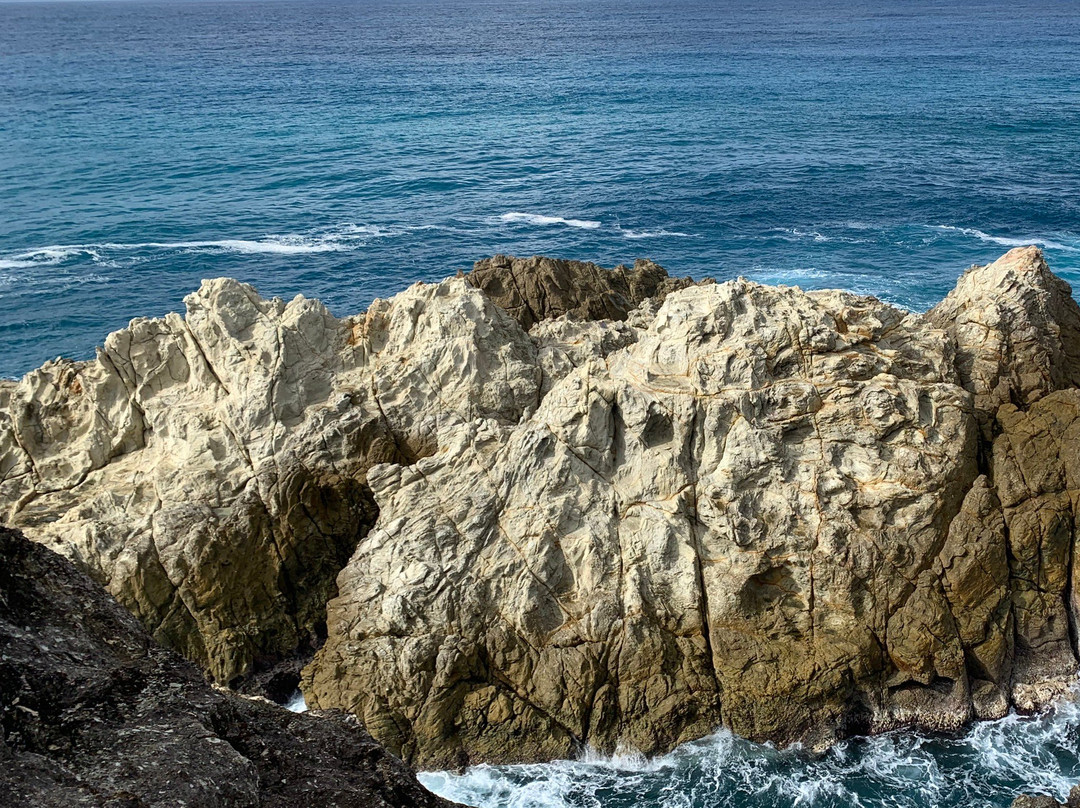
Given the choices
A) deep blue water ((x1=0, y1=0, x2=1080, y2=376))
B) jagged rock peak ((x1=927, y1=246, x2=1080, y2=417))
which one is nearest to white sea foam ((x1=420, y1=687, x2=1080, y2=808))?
jagged rock peak ((x1=927, y1=246, x2=1080, y2=417))

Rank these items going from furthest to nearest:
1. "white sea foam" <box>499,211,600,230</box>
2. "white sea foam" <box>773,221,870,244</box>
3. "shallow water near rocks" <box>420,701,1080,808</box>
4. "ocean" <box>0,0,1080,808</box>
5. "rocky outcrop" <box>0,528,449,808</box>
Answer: "white sea foam" <box>499,211,600,230</box>, "white sea foam" <box>773,221,870,244</box>, "ocean" <box>0,0,1080,808</box>, "shallow water near rocks" <box>420,701,1080,808</box>, "rocky outcrop" <box>0,528,449,808</box>

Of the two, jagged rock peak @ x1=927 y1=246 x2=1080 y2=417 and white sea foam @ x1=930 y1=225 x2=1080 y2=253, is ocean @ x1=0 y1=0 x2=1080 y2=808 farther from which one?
jagged rock peak @ x1=927 y1=246 x2=1080 y2=417

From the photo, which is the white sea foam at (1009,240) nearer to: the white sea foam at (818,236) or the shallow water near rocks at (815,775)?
the white sea foam at (818,236)

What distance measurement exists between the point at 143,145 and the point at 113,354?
7101 centimetres

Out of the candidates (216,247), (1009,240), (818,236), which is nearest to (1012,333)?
(818,236)

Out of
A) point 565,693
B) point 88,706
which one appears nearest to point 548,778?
point 565,693

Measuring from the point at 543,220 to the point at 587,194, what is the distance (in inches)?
274

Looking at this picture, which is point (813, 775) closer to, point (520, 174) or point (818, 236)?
point (818, 236)

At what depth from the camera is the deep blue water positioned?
184ft

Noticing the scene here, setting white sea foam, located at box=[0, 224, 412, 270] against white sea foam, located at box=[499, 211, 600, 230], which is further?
white sea foam, located at box=[499, 211, 600, 230]

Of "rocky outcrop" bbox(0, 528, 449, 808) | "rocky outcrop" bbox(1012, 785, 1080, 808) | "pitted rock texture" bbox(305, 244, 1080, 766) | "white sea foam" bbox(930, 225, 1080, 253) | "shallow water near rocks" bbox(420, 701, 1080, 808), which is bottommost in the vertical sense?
"shallow water near rocks" bbox(420, 701, 1080, 808)

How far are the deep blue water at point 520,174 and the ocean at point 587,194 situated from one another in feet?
0.97

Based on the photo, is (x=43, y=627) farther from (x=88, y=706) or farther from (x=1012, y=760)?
(x=1012, y=760)

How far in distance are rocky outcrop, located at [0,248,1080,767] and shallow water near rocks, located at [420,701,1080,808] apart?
1.70 ft
